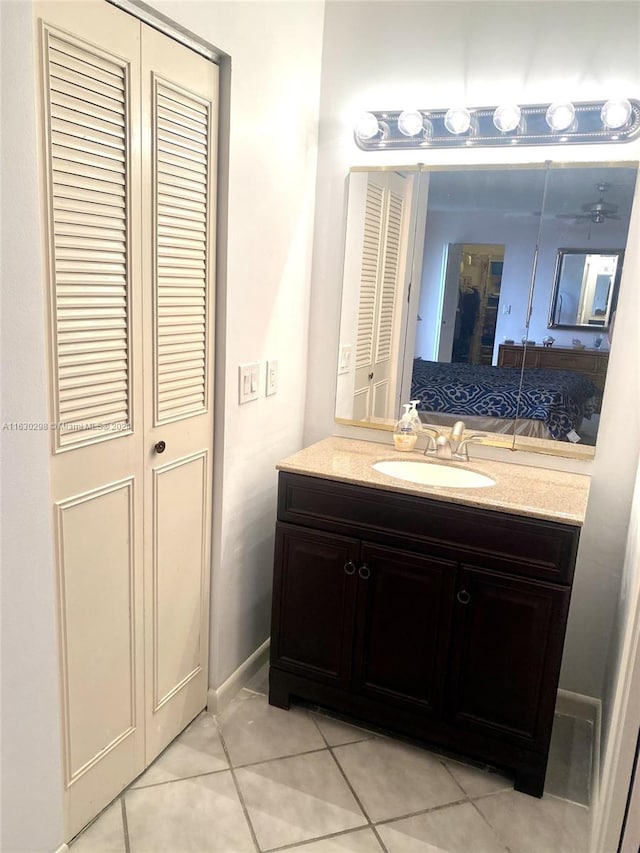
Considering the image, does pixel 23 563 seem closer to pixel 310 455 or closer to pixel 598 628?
pixel 310 455

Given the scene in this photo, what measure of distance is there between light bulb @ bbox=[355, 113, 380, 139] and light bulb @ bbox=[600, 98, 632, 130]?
2.38ft

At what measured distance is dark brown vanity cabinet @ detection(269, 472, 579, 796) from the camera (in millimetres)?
1825

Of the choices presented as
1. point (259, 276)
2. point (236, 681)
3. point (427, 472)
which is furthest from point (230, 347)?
point (236, 681)

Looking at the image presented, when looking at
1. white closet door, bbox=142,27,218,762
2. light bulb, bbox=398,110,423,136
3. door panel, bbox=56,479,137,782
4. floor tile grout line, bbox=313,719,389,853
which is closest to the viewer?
door panel, bbox=56,479,137,782

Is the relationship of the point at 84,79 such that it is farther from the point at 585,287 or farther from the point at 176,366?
the point at 585,287

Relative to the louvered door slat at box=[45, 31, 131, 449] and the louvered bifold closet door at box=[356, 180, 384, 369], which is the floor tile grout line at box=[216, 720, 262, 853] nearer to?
the louvered door slat at box=[45, 31, 131, 449]

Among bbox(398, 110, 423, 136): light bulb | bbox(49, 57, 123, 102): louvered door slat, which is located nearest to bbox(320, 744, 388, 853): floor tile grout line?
bbox(49, 57, 123, 102): louvered door slat

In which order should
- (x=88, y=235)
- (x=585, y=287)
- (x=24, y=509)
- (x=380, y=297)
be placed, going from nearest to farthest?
(x=24, y=509)
(x=88, y=235)
(x=585, y=287)
(x=380, y=297)

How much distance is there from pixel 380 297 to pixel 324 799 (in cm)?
164

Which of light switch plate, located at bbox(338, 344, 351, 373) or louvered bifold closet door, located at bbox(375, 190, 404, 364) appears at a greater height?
louvered bifold closet door, located at bbox(375, 190, 404, 364)

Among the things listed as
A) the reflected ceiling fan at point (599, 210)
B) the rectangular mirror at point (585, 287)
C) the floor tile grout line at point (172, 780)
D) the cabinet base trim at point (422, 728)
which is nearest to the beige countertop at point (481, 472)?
the rectangular mirror at point (585, 287)

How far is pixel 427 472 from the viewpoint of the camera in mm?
2221

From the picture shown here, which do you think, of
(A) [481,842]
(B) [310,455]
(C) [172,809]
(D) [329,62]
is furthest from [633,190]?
(C) [172,809]

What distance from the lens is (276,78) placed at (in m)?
2.02
